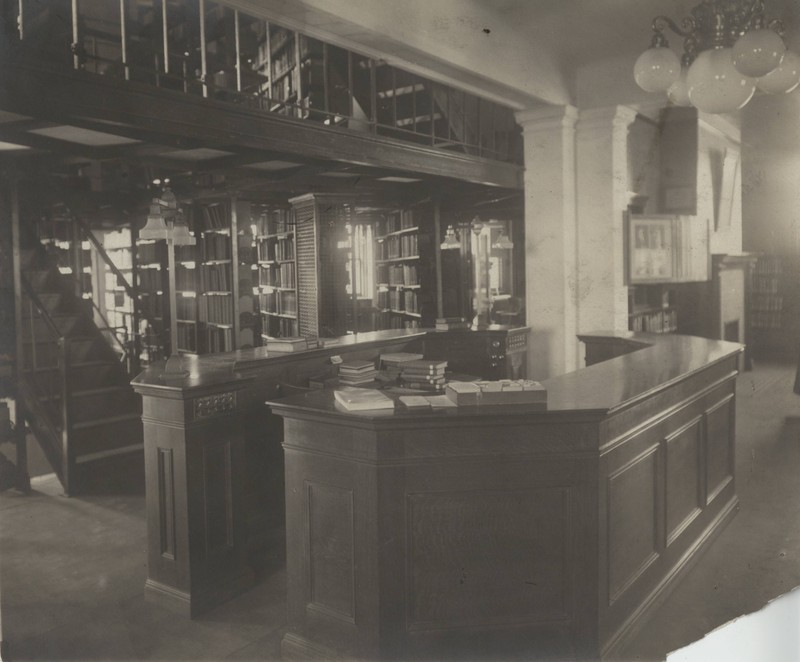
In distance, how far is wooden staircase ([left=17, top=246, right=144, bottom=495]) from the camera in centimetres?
522

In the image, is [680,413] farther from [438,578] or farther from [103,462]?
[103,462]

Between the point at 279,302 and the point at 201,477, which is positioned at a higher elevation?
the point at 279,302

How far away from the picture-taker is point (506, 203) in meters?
8.94

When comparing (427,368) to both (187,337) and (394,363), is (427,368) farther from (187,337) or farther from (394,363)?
(187,337)

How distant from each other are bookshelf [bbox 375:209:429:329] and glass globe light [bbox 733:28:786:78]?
20.3 ft

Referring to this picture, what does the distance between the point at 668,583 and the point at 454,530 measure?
136 centimetres

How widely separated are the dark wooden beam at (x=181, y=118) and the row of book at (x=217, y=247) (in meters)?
3.16

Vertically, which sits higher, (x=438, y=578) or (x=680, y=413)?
(x=680, y=413)

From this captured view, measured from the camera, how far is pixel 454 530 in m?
2.54

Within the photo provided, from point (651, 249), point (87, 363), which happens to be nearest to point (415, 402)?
point (87, 363)

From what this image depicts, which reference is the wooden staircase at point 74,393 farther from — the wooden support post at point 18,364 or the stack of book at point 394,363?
the stack of book at point 394,363

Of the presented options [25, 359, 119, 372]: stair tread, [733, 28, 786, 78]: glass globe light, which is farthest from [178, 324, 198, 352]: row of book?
[733, 28, 786, 78]: glass globe light

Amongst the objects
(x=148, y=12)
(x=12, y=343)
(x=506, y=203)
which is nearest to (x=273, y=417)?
(x=12, y=343)

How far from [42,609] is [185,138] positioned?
2.66m
